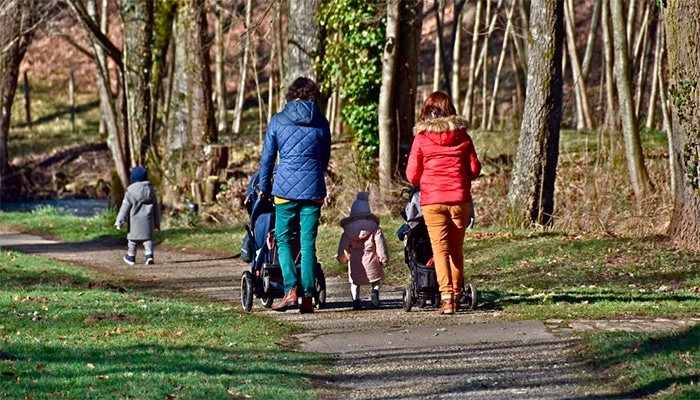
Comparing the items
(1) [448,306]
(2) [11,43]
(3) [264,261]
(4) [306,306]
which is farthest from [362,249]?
(2) [11,43]

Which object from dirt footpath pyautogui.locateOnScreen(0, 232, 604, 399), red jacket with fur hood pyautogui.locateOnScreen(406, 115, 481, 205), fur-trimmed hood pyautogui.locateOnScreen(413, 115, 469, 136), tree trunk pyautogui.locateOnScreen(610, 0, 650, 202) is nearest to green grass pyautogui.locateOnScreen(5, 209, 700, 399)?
dirt footpath pyautogui.locateOnScreen(0, 232, 604, 399)

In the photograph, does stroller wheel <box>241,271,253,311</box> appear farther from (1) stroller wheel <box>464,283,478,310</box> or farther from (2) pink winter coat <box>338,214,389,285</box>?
(1) stroller wheel <box>464,283,478,310</box>

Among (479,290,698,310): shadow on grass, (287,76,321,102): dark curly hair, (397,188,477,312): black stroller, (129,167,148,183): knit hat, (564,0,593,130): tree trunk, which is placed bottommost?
(479,290,698,310): shadow on grass

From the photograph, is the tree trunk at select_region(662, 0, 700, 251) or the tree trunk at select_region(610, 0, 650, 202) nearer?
the tree trunk at select_region(662, 0, 700, 251)

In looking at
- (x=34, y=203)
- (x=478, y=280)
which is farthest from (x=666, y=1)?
(x=34, y=203)

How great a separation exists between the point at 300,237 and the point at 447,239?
145 cm

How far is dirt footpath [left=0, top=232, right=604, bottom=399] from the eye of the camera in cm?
812

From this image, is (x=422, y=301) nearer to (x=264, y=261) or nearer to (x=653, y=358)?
(x=264, y=261)

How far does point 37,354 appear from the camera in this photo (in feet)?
29.4

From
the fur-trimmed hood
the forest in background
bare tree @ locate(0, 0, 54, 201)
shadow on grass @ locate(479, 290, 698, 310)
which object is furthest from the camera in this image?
bare tree @ locate(0, 0, 54, 201)

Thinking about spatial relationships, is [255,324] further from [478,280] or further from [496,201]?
[496,201]

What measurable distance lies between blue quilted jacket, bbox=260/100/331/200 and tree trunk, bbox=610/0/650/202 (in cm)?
905

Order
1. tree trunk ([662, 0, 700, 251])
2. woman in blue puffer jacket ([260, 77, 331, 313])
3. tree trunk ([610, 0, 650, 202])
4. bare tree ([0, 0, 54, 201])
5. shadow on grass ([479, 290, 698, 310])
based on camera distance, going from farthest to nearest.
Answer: bare tree ([0, 0, 54, 201]) < tree trunk ([610, 0, 650, 202]) < tree trunk ([662, 0, 700, 251]) < shadow on grass ([479, 290, 698, 310]) < woman in blue puffer jacket ([260, 77, 331, 313])

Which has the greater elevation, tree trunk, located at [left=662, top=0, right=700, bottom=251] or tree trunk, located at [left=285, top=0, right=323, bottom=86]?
tree trunk, located at [left=285, top=0, right=323, bottom=86]
